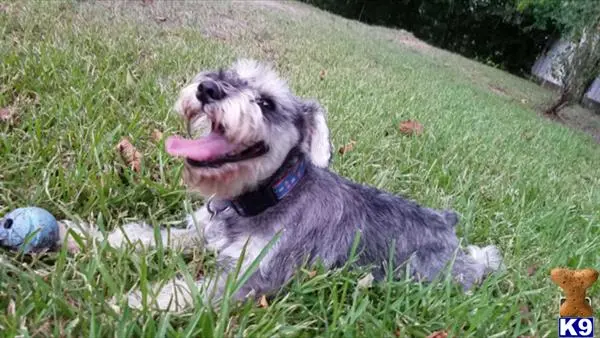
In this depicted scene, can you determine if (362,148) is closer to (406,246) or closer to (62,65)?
(406,246)

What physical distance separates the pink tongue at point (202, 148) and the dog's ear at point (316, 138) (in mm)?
446

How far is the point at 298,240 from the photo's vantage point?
9.62 ft

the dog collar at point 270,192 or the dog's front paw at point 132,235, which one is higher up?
the dog collar at point 270,192

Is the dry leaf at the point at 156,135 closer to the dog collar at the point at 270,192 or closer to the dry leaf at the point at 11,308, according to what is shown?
the dog collar at the point at 270,192

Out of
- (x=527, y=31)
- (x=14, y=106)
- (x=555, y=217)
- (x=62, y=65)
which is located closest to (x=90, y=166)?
(x=14, y=106)

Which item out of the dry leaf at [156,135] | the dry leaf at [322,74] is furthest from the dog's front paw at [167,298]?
the dry leaf at [322,74]

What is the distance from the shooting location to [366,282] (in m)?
2.80

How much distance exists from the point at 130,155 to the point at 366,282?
188 cm

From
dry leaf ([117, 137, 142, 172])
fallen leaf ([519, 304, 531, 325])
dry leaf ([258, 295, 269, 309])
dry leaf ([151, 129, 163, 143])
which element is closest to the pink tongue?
dry leaf ([258, 295, 269, 309])

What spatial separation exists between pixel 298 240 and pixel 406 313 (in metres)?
0.70

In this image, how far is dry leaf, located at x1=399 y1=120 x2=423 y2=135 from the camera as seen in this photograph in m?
6.19

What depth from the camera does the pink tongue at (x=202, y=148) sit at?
2719 millimetres

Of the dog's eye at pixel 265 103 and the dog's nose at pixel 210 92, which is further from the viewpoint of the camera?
the dog's eye at pixel 265 103

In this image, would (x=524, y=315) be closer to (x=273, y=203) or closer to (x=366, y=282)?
(x=366, y=282)
